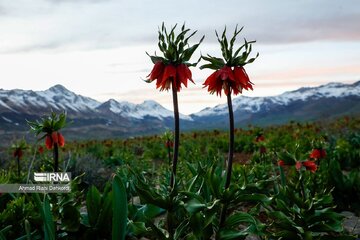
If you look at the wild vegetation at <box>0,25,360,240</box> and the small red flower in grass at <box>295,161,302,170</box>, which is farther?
the small red flower in grass at <box>295,161,302,170</box>

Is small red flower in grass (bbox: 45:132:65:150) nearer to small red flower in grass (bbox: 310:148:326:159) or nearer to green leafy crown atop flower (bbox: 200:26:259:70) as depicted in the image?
green leafy crown atop flower (bbox: 200:26:259:70)

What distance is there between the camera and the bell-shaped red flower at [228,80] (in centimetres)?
327

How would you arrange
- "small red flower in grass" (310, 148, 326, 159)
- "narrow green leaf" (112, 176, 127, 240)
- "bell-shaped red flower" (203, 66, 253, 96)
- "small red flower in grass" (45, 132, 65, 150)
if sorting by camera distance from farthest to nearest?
"small red flower in grass" (310, 148, 326, 159) < "small red flower in grass" (45, 132, 65, 150) < "bell-shaped red flower" (203, 66, 253, 96) < "narrow green leaf" (112, 176, 127, 240)

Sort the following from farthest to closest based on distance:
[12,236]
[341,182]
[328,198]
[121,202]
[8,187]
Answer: [341,182] < [8,187] < [328,198] < [12,236] < [121,202]

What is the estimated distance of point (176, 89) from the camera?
3.28 meters

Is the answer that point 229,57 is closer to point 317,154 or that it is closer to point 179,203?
point 179,203

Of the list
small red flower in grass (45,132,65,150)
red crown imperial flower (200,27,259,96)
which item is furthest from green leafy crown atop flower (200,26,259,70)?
small red flower in grass (45,132,65,150)

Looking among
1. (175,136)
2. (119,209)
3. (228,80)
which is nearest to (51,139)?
(119,209)

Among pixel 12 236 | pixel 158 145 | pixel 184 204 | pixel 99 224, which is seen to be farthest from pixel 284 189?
pixel 158 145

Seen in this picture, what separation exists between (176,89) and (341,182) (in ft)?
11.4

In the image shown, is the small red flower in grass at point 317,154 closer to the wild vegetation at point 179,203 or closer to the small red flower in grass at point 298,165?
the wild vegetation at point 179,203

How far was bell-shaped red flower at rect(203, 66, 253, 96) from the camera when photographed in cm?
327

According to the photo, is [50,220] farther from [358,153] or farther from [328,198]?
[358,153]

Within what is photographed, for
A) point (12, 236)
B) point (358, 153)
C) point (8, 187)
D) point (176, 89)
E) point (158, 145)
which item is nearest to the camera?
point (176, 89)
